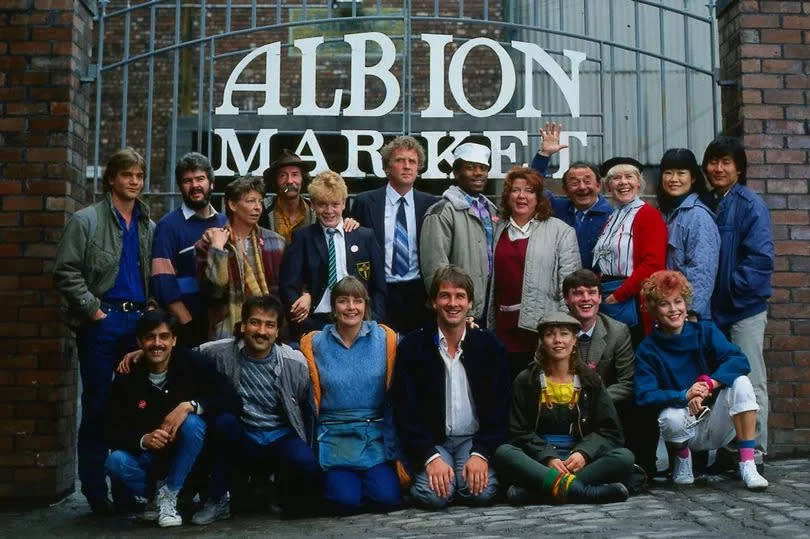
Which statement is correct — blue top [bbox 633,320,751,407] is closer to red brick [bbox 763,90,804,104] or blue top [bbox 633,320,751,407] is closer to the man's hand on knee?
the man's hand on knee

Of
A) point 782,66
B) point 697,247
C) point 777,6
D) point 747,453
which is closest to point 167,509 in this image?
point 747,453

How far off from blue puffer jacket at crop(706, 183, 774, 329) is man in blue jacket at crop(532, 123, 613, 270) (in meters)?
0.70

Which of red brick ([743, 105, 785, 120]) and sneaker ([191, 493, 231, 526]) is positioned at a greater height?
red brick ([743, 105, 785, 120])

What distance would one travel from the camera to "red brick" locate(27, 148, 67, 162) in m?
6.20

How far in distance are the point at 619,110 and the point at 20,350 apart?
674 cm

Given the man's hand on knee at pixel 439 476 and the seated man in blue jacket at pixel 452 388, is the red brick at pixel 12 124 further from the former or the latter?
the man's hand on knee at pixel 439 476

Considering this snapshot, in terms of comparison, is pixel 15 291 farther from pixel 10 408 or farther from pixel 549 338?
pixel 549 338

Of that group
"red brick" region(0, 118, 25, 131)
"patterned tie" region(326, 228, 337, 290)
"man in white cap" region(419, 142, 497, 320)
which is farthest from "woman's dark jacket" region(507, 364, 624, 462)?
"red brick" region(0, 118, 25, 131)

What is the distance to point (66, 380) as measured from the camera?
6141 millimetres

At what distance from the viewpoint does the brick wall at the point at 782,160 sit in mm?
6402

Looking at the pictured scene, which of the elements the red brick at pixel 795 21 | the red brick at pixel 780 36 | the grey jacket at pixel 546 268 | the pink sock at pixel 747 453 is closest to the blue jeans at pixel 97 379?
the grey jacket at pixel 546 268

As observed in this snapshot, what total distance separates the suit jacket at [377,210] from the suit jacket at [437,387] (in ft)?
2.91

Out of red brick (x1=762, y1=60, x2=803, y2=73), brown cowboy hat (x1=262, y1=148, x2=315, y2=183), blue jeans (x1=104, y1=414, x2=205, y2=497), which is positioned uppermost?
red brick (x1=762, y1=60, x2=803, y2=73)

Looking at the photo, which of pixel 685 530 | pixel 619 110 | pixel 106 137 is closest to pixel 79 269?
pixel 685 530
